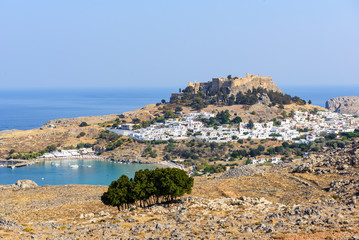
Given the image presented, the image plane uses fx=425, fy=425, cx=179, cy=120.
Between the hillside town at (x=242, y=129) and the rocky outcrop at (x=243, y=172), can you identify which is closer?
the rocky outcrop at (x=243, y=172)

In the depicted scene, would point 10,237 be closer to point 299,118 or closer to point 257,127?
point 257,127

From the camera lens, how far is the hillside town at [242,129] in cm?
7061

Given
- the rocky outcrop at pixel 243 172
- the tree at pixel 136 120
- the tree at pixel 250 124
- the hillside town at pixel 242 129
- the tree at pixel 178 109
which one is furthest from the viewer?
the tree at pixel 178 109

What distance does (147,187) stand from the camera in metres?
21.5

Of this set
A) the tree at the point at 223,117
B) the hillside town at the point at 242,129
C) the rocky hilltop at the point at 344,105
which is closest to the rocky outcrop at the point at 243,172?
the hillside town at the point at 242,129

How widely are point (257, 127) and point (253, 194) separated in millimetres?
50337

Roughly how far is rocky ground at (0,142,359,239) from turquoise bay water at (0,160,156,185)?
23951mm

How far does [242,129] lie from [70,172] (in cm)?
2966

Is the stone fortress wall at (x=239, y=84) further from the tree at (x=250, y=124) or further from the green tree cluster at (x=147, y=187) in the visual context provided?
the green tree cluster at (x=147, y=187)

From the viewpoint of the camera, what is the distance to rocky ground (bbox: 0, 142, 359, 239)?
52.4 feet

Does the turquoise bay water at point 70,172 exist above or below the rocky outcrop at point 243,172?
below

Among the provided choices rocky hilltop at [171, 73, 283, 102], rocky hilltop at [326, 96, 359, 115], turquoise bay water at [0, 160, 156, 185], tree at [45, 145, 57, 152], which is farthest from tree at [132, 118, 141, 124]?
rocky hilltop at [326, 96, 359, 115]

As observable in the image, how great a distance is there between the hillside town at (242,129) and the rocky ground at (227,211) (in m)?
38.6

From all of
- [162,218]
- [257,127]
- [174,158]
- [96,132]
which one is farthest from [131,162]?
[162,218]
